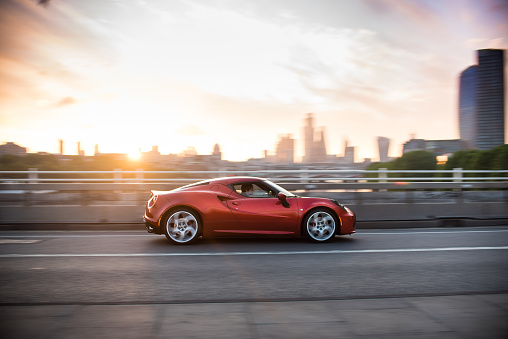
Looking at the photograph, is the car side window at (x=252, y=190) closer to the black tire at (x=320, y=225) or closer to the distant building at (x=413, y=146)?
the black tire at (x=320, y=225)

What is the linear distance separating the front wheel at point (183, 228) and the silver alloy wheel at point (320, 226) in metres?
2.07

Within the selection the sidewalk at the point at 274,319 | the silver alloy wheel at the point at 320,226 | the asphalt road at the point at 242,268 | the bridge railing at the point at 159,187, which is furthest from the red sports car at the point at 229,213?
the sidewalk at the point at 274,319

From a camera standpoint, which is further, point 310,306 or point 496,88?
Result: point 496,88

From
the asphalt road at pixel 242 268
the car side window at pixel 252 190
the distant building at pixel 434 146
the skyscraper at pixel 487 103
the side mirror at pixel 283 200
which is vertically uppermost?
the skyscraper at pixel 487 103

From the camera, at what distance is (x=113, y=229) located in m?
10.8

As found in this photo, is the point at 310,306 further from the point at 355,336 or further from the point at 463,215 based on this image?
the point at 463,215

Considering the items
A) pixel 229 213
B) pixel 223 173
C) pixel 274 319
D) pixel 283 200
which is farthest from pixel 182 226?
pixel 223 173

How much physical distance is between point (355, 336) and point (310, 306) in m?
0.81

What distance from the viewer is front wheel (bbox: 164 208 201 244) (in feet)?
26.9

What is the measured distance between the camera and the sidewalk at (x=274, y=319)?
3479 millimetres

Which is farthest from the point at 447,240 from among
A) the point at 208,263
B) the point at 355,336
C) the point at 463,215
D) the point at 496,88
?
the point at 496,88

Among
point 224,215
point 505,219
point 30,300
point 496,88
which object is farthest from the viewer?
point 496,88

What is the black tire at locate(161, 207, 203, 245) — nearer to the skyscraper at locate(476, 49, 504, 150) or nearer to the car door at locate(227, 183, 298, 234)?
the car door at locate(227, 183, 298, 234)

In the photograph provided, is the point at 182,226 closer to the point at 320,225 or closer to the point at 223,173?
the point at 320,225
